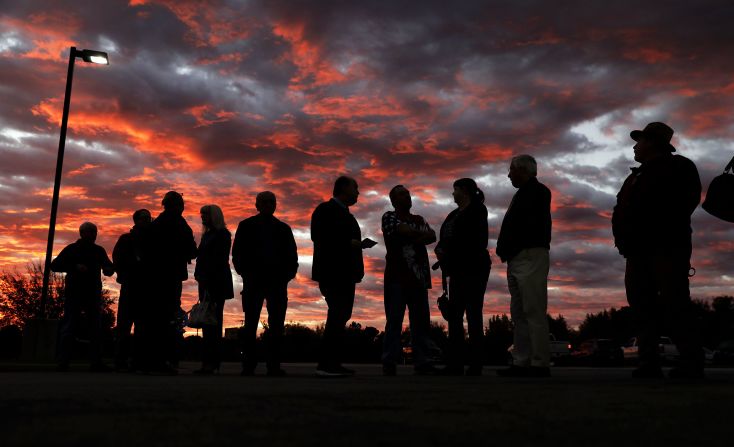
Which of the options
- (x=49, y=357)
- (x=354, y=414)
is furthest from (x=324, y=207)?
(x=49, y=357)

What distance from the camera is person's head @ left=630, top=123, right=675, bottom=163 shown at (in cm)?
671

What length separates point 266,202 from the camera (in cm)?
811

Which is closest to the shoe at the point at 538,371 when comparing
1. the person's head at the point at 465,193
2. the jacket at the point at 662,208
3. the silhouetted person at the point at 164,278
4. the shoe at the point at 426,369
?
the jacket at the point at 662,208

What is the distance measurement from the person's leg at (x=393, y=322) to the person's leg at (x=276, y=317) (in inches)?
46.5

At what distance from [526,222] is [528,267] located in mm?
422

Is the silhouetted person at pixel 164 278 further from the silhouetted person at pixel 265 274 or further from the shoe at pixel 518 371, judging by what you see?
the shoe at pixel 518 371

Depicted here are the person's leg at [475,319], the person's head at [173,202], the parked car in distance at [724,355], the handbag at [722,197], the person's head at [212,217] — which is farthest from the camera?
the parked car in distance at [724,355]

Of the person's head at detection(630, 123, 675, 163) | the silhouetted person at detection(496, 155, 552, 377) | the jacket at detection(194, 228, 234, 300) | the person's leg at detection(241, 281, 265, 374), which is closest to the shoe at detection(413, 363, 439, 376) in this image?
the silhouetted person at detection(496, 155, 552, 377)

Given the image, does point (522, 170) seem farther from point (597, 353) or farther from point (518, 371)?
point (597, 353)

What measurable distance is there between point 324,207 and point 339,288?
839 millimetres

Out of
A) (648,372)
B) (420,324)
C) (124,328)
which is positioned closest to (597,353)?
(420,324)

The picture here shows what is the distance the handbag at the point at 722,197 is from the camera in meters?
6.17

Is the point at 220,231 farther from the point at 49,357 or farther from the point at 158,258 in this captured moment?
the point at 49,357

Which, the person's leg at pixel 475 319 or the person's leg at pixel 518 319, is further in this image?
the person's leg at pixel 475 319
